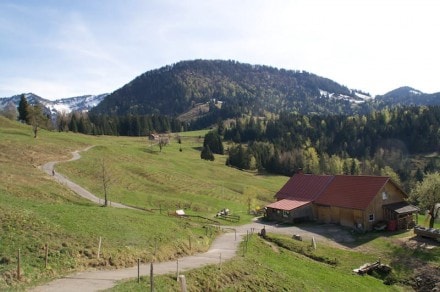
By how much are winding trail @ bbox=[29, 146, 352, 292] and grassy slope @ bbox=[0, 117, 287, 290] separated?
1.13 meters

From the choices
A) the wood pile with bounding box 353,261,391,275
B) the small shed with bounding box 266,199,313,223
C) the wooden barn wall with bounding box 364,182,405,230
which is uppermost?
the wooden barn wall with bounding box 364,182,405,230

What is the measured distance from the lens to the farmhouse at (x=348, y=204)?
200 ft

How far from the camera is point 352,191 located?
65000mm

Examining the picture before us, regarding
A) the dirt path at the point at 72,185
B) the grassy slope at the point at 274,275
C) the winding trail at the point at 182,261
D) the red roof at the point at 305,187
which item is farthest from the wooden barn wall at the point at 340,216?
the dirt path at the point at 72,185

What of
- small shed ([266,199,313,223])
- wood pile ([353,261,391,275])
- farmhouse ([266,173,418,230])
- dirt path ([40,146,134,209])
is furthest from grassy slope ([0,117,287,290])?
wood pile ([353,261,391,275])

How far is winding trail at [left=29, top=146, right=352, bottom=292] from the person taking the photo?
2306cm

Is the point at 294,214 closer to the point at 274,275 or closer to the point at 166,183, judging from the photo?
the point at 166,183

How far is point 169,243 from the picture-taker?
3453cm

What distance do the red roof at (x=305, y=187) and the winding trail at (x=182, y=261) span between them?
883 cm

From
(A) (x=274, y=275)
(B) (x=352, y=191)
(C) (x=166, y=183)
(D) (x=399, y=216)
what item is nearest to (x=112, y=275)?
(A) (x=274, y=275)

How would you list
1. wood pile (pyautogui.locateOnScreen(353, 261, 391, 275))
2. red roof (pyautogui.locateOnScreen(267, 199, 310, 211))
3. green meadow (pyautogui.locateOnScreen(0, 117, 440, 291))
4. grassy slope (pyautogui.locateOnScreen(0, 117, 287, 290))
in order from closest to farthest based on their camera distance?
green meadow (pyautogui.locateOnScreen(0, 117, 440, 291)), grassy slope (pyautogui.locateOnScreen(0, 117, 287, 290)), wood pile (pyautogui.locateOnScreen(353, 261, 391, 275)), red roof (pyautogui.locateOnScreen(267, 199, 310, 211))

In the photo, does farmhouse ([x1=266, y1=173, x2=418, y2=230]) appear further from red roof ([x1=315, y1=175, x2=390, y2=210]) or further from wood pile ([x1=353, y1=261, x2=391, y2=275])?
wood pile ([x1=353, y1=261, x2=391, y2=275])

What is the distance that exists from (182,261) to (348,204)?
129 feet

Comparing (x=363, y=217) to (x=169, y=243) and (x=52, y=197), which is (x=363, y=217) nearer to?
(x=169, y=243)
